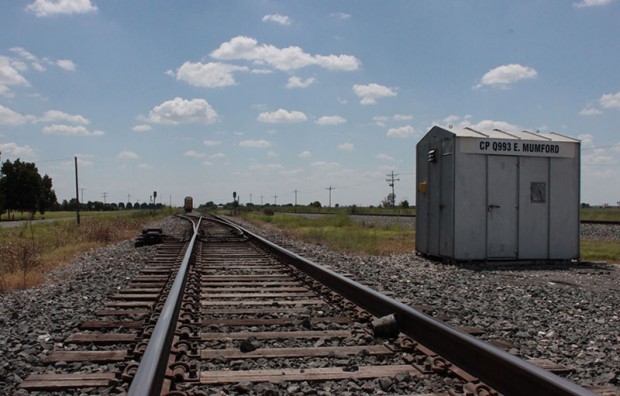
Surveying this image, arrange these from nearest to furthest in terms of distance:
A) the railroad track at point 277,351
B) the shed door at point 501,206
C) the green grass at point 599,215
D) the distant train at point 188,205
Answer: the railroad track at point 277,351 < the shed door at point 501,206 < the green grass at point 599,215 < the distant train at point 188,205

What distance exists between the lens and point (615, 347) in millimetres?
4906

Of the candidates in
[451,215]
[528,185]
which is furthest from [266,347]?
[528,185]

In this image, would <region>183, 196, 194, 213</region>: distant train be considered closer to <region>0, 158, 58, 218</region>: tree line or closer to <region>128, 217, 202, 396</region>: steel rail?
<region>0, 158, 58, 218</region>: tree line

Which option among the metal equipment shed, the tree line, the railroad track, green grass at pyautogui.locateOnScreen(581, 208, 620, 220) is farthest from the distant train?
the railroad track

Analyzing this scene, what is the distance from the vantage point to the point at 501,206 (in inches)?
476

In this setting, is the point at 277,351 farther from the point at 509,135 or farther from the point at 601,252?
the point at 601,252

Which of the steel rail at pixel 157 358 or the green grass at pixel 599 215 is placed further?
the green grass at pixel 599 215

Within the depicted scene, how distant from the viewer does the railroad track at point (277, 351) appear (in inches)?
140

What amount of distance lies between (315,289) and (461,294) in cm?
195

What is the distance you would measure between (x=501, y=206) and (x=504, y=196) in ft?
0.75

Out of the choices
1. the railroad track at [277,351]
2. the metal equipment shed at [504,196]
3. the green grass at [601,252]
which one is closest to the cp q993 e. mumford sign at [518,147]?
the metal equipment shed at [504,196]

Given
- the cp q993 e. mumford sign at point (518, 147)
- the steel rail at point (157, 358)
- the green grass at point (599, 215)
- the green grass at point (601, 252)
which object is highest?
the cp q993 e. mumford sign at point (518, 147)

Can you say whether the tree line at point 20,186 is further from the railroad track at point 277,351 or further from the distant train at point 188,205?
the railroad track at point 277,351

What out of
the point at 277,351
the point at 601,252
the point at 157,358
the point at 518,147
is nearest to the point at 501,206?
the point at 518,147
